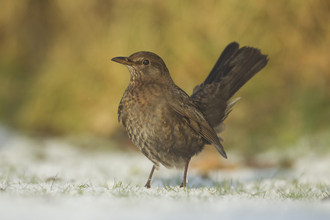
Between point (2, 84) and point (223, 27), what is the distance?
5481mm

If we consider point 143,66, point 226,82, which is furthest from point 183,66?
point 143,66

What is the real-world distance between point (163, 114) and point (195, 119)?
0.45 metres

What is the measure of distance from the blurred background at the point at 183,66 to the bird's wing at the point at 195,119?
2794 millimetres

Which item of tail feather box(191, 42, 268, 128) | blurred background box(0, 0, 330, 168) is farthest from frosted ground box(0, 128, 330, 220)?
blurred background box(0, 0, 330, 168)

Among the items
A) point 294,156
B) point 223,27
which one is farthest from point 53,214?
point 223,27

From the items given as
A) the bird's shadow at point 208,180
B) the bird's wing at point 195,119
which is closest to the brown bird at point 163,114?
the bird's wing at point 195,119

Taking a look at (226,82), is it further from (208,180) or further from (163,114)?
(208,180)

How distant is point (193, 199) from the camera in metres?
2.62

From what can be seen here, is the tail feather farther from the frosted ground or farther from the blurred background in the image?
the blurred background

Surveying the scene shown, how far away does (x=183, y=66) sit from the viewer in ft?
23.1

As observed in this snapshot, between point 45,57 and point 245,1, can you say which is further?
point 45,57

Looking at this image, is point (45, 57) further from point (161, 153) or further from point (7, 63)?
point (161, 153)

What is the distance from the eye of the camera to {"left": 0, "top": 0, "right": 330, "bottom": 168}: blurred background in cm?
659

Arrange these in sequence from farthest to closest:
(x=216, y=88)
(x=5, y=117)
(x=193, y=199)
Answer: (x=5, y=117) < (x=216, y=88) < (x=193, y=199)
